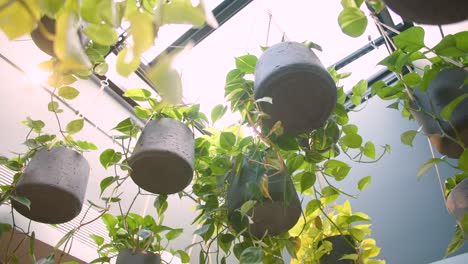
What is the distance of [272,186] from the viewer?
3.06 ft

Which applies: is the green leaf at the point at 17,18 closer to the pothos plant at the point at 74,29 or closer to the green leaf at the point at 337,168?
the pothos plant at the point at 74,29

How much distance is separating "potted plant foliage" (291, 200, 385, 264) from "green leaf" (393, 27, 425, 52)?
545 millimetres

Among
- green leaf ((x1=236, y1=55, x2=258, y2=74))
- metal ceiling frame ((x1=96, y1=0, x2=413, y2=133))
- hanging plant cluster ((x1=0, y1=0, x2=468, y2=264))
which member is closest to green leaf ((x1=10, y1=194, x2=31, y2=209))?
hanging plant cluster ((x1=0, y1=0, x2=468, y2=264))

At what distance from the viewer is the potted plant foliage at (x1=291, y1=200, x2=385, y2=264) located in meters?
1.22

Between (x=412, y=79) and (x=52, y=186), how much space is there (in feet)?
3.69

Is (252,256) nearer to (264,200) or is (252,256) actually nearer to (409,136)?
(264,200)

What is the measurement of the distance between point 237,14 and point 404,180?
1.36 m

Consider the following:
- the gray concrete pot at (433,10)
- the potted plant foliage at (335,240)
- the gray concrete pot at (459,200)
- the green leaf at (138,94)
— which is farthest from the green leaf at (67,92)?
the gray concrete pot at (459,200)

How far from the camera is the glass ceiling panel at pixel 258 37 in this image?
2.16m

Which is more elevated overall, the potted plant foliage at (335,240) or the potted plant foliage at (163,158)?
the potted plant foliage at (163,158)

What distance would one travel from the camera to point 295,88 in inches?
33.6

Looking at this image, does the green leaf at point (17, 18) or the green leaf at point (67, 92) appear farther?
the green leaf at point (67, 92)

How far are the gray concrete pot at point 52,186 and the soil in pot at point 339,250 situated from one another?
81cm

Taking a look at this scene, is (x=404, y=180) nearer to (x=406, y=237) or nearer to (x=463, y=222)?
(x=406, y=237)
